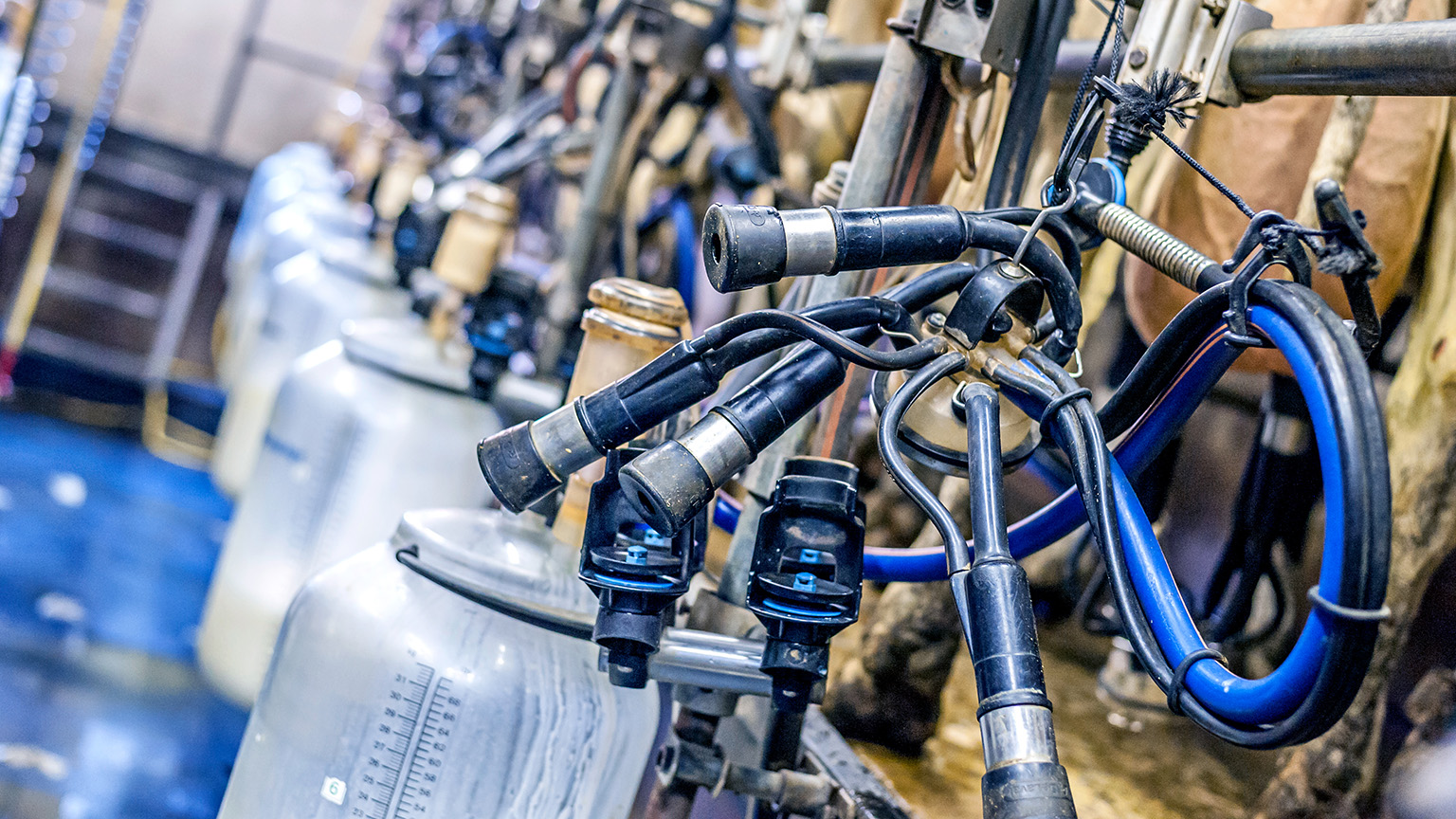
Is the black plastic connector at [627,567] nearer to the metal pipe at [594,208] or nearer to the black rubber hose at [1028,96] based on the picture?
the black rubber hose at [1028,96]

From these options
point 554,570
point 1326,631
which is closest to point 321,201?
point 554,570

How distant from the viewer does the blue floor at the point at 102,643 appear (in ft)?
6.28

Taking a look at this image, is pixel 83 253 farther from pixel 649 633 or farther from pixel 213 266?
pixel 649 633

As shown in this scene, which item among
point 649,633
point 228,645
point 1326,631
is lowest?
point 228,645

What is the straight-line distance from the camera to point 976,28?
73 cm

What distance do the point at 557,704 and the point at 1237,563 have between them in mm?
681

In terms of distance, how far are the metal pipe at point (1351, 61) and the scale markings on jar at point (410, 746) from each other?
595 millimetres

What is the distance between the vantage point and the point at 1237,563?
3.61 ft

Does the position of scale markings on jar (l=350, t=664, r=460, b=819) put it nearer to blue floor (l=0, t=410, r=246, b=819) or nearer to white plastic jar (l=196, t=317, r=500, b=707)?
white plastic jar (l=196, t=317, r=500, b=707)

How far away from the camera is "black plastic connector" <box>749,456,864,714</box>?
Result: 0.55m

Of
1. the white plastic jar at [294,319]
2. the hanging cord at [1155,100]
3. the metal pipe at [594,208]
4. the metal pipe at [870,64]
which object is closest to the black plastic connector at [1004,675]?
the hanging cord at [1155,100]

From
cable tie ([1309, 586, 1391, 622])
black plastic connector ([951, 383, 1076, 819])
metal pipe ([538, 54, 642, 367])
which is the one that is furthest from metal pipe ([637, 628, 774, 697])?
metal pipe ([538, 54, 642, 367])

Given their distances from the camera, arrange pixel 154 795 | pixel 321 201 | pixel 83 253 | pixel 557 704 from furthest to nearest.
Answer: pixel 83 253
pixel 321 201
pixel 154 795
pixel 557 704

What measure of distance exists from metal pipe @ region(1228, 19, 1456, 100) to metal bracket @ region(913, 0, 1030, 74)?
0.16 metres
